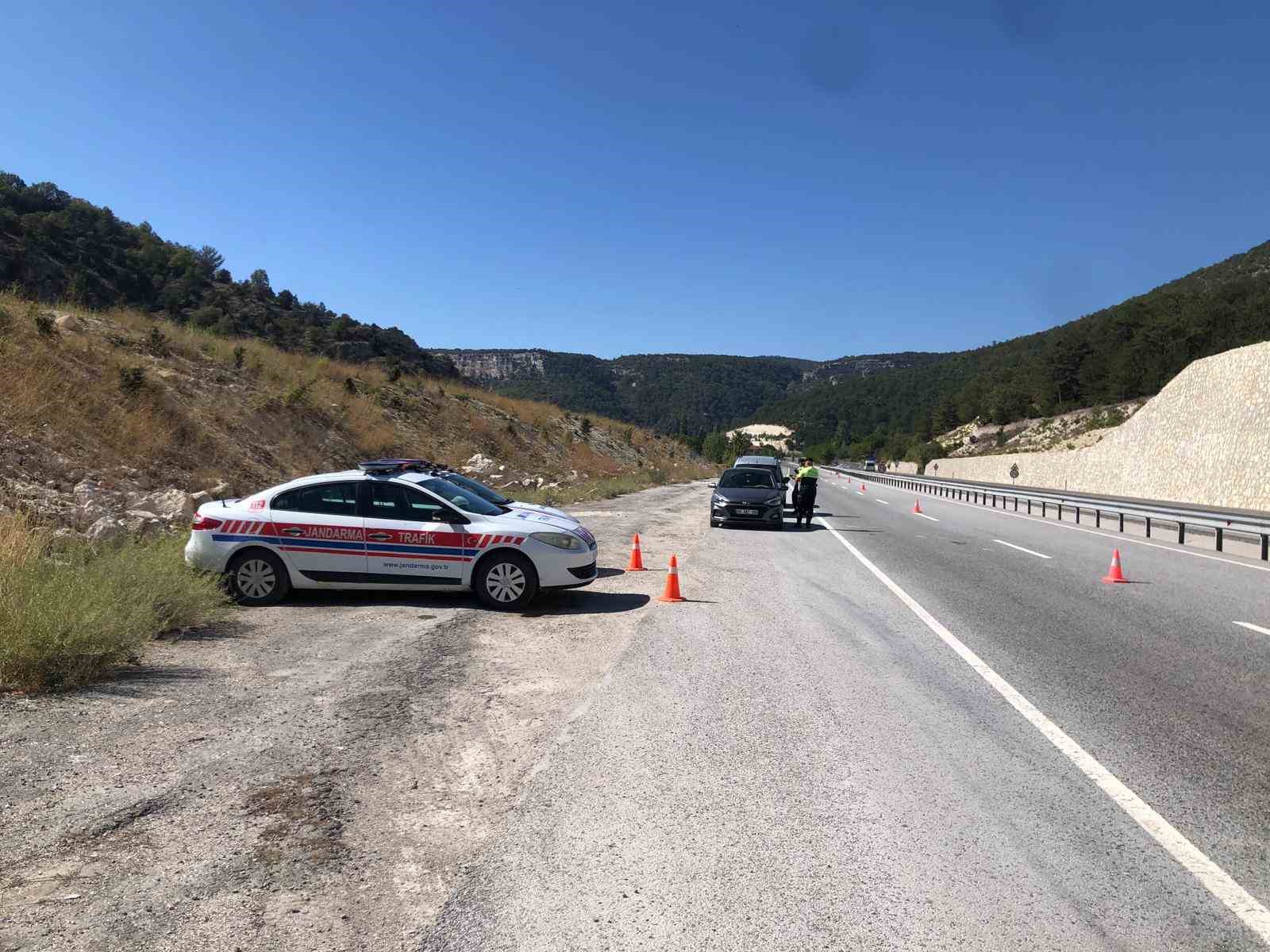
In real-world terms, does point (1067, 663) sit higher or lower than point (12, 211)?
lower

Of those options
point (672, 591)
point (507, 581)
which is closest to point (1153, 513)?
point (672, 591)

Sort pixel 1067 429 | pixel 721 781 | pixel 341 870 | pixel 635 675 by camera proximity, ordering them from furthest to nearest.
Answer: pixel 1067 429 < pixel 635 675 < pixel 721 781 < pixel 341 870

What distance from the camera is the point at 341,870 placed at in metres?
3.59

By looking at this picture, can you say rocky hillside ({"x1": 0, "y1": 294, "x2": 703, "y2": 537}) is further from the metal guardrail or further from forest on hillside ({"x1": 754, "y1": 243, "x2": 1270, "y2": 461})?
forest on hillside ({"x1": 754, "y1": 243, "x2": 1270, "y2": 461})

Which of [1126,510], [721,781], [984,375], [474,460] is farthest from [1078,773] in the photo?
[984,375]

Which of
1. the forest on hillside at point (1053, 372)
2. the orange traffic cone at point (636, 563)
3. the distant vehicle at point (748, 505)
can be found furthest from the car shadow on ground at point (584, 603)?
the forest on hillside at point (1053, 372)

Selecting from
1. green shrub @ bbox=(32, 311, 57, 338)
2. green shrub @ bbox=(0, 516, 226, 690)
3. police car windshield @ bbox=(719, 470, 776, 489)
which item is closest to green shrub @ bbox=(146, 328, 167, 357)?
green shrub @ bbox=(32, 311, 57, 338)

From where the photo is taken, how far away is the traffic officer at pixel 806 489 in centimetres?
2167

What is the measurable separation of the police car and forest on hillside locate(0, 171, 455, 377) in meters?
30.0

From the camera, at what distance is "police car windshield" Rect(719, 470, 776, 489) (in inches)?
867

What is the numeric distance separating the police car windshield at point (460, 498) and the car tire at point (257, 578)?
188cm

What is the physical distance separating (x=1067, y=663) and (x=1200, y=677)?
3.20 ft

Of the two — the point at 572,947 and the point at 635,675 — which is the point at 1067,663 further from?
the point at 572,947

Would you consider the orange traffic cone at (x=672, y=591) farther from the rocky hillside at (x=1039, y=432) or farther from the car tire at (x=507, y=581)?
the rocky hillside at (x=1039, y=432)
